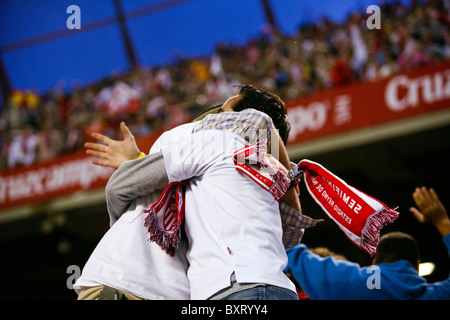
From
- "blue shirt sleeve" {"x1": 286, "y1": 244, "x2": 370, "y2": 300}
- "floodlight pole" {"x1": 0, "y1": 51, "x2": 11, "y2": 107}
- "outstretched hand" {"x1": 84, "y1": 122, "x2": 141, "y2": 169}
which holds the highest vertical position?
"floodlight pole" {"x1": 0, "y1": 51, "x2": 11, "y2": 107}

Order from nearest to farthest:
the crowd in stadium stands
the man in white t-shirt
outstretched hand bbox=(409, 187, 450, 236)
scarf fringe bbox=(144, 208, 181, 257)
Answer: the man in white t-shirt → scarf fringe bbox=(144, 208, 181, 257) → outstretched hand bbox=(409, 187, 450, 236) → the crowd in stadium stands

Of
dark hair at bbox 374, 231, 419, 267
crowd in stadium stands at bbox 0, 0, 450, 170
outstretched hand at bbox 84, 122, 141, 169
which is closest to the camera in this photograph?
outstretched hand at bbox 84, 122, 141, 169

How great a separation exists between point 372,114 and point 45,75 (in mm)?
8268

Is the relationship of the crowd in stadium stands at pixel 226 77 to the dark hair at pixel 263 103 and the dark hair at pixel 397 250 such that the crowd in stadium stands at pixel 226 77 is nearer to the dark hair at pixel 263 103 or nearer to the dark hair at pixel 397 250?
the dark hair at pixel 397 250

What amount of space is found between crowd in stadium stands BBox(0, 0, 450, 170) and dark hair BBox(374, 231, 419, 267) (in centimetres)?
254

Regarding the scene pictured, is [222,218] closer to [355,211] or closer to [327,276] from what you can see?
[355,211]

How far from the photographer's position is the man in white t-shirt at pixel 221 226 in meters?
1.17

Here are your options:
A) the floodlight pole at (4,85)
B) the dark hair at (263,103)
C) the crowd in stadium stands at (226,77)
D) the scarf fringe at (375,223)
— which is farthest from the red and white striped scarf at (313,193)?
the floodlight pole at (4,85)

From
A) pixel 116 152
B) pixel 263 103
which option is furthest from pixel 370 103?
pixel 116 152

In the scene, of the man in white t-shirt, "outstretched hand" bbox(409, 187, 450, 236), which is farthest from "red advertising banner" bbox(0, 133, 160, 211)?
the man in white t-shirt

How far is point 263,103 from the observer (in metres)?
1.53

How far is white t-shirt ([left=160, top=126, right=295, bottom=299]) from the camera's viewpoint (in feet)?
3.87

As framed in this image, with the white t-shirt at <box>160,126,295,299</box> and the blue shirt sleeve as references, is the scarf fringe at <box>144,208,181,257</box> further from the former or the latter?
the blue shirt sleeve
